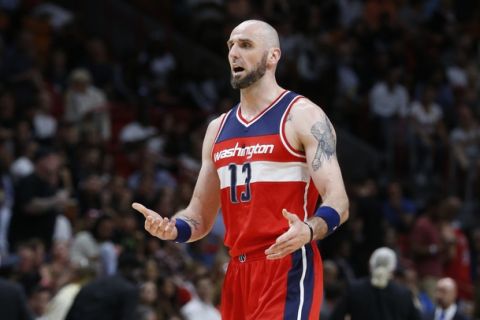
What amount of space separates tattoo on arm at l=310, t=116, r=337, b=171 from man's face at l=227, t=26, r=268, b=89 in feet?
1.74

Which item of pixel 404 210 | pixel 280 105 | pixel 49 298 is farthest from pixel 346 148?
pixel 280 105

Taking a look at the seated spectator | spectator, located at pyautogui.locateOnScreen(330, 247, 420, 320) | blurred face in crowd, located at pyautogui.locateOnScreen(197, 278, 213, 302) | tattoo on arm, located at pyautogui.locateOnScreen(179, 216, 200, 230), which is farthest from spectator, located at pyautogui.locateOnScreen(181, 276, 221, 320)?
tattoo on arm, located at pyautogui.locateOnScreen(179, 216, 200, 230)

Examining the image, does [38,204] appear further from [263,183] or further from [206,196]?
[263,183]

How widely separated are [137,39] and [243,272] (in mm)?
16821

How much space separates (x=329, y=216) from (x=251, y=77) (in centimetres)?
108

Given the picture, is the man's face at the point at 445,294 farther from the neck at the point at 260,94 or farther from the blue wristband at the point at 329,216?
the blue wristband at the point at 329,216

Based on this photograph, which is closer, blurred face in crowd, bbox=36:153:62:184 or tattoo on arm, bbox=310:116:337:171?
tattoo on arm, bbox=310:116:337:171

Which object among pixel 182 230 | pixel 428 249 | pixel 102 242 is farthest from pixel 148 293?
pixel 182 230

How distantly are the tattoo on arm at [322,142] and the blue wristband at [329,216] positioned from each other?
32 centimetres

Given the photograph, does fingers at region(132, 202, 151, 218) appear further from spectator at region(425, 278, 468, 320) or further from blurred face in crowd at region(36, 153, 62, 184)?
blurred face in crowd at region(36, 153, 62, 184)

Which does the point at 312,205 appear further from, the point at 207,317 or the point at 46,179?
the point at 46,179

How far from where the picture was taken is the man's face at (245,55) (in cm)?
731

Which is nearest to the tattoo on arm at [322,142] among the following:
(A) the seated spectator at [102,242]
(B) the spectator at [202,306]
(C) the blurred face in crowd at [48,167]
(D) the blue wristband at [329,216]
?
(D) the blue wristband at [329,216]

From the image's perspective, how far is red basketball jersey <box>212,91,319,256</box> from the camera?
7188mm
